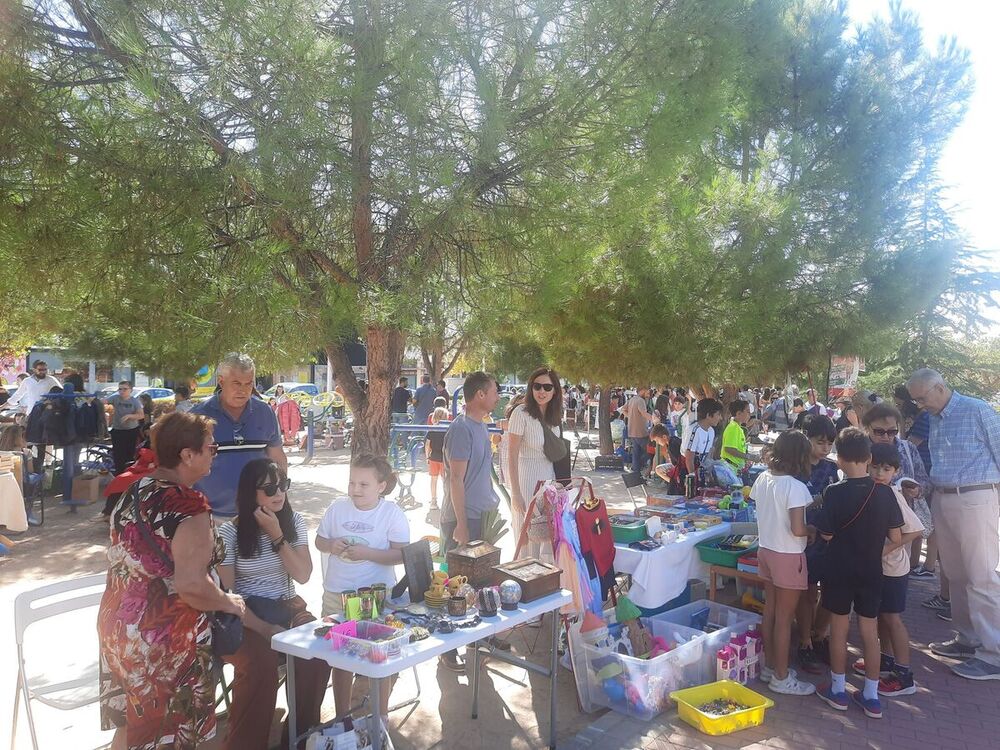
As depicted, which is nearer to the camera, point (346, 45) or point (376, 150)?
point (346, 45)

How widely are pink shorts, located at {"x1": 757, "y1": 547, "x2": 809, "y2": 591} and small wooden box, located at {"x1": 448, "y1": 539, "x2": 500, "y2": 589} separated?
5.75ft

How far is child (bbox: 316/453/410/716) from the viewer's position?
3545 millimetres

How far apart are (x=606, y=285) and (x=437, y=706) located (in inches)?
270

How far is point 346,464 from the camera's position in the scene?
15531 mm

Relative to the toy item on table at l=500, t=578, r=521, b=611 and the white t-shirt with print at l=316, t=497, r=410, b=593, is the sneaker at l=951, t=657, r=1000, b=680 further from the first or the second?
the white t-shirt with print at l=316, t=497, r=410, b=593

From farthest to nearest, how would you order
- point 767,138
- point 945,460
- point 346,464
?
point 346,464 → point 767,138 → point 945,460

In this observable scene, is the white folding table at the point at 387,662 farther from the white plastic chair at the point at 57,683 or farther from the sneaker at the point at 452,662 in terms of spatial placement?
the sneaker at the point at 452,662

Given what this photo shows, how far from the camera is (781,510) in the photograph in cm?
424

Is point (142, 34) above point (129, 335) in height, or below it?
above

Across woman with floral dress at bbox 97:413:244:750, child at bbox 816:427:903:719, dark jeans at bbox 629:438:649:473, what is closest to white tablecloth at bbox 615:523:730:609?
child at bbox 816:427:903:719

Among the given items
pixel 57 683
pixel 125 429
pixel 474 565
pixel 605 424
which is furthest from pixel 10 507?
pixel 605 424

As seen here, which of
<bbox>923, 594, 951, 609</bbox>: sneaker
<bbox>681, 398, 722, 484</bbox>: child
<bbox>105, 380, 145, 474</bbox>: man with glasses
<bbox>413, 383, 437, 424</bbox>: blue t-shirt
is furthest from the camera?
<bbox>413, 383, 437, 424</bbox>: blue t-shirt

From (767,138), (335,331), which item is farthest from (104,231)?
(767,138)

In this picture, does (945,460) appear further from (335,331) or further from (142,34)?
(142,34)
